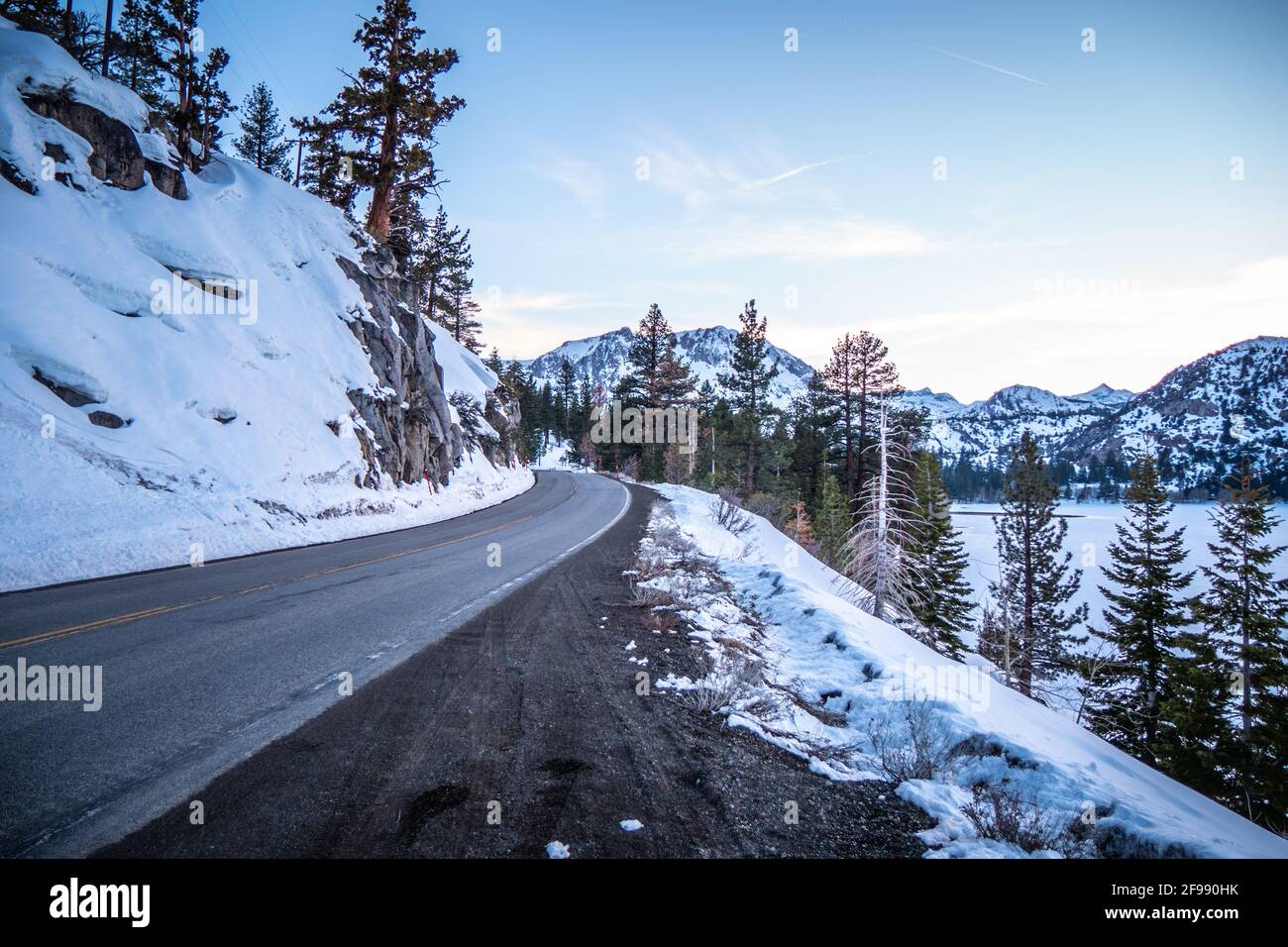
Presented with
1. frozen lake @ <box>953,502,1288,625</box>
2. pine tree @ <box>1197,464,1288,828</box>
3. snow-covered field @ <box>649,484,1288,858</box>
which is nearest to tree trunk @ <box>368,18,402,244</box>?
snow-covered field @ <box>649,484,1288,858</box>

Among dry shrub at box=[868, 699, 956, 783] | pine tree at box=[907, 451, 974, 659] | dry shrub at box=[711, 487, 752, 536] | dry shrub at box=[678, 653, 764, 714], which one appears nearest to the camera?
dry shrub at box=[868, 699, 956, 783]

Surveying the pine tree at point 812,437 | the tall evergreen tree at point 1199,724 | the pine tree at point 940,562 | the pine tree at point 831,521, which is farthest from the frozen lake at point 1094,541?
the tall evergreen tree at point 1199,724

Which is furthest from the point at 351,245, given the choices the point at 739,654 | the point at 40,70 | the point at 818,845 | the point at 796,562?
the point at 818,845

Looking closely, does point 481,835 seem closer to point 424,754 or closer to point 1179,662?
point 424,754

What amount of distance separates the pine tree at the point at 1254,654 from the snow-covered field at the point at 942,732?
20.3 metres

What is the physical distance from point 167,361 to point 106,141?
8963 mm

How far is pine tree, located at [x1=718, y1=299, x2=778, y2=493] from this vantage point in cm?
3891

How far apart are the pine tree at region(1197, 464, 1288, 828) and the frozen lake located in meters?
26.1

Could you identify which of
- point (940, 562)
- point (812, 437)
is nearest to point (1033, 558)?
point (940, 562)

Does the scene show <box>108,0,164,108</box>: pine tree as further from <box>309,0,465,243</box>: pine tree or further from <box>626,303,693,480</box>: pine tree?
<box>626,303,693,480</box>: pine tree

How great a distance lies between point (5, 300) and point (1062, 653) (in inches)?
1595

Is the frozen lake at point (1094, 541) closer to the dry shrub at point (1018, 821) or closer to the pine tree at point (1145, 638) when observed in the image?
the pine tree at point (1145, 638)

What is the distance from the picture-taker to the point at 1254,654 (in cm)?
1852

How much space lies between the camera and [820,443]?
43.0 metres
